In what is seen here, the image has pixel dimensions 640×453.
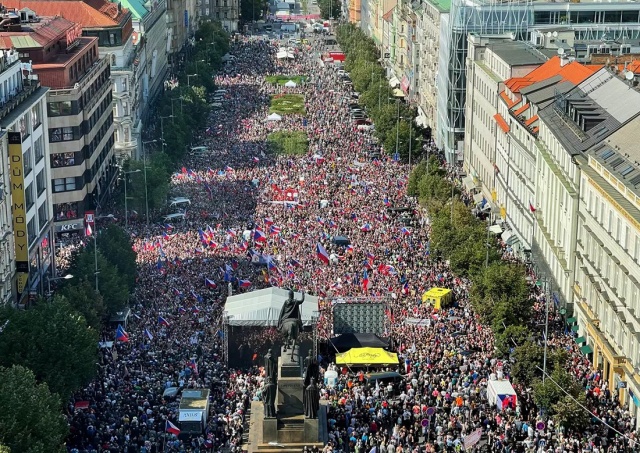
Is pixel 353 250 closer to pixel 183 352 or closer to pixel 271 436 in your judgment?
pixel 183 352

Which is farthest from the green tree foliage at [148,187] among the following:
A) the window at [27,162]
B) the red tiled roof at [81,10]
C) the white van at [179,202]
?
the window at [27,162]

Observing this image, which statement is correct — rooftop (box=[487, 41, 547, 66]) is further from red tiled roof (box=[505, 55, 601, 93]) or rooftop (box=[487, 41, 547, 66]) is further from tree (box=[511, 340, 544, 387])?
tree (box=[511, 340, 544, 387])

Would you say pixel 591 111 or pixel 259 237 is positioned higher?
pixel 591 111

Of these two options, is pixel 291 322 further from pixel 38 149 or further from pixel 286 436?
pixel 38 149

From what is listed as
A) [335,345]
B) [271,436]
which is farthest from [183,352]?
[271,436]

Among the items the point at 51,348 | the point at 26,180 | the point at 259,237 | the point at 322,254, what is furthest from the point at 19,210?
the point at 259,237

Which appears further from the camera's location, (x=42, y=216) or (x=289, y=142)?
(x=289, y=142)
